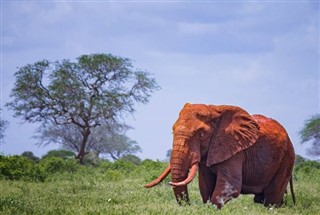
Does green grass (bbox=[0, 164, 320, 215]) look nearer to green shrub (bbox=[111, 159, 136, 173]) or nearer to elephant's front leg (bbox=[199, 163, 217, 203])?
elephant's front leg (bbox=[199, 163, 217, 203])

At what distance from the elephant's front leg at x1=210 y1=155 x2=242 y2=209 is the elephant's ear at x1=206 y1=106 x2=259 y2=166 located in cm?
20

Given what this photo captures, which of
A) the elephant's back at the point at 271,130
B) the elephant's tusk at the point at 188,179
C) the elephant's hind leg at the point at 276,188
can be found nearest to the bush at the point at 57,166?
the elephant's hind leg at the point at 276,188

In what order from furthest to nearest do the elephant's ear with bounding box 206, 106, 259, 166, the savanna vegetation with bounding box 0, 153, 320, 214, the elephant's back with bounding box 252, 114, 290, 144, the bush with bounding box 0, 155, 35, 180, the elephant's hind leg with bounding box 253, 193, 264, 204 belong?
the bush with bounding box 0, 155, 35, 180, the elephant's hind leg with bounding box 253, 193, 264, 204, the elephant's back with bounding box 252, 114, 290, 144, the elephant's ear with bounding box 206, 106, 259, 166, the savanna vegetation with bounding box 0, 153, 320, 214

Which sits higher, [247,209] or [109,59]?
[109,59]

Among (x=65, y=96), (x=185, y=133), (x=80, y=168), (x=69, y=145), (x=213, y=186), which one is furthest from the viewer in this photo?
(x=69, y=145)

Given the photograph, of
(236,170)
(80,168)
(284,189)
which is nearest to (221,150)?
(236,170)

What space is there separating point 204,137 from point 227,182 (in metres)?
0.95

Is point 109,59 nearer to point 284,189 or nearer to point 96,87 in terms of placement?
point 96,87

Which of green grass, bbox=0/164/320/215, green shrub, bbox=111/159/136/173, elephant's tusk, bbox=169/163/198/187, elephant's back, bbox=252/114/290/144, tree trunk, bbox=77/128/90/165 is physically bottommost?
green grass, bbox=0/164/320/215

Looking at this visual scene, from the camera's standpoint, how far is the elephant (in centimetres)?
1062

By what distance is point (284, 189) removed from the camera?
41.4 feet

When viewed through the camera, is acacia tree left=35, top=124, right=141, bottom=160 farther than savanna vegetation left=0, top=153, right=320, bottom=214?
Yes

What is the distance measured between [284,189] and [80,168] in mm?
15527

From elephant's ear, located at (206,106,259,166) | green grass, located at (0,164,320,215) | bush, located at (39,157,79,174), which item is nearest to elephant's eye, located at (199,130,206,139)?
elephant's ear, located at (206,106,259,166)
